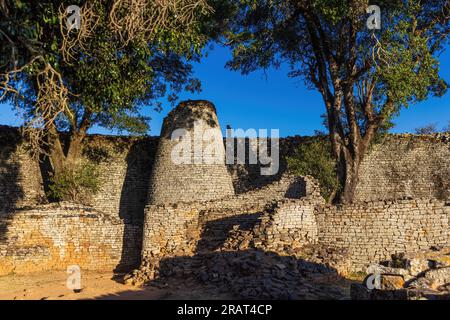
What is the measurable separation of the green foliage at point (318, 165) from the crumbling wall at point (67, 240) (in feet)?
27.9

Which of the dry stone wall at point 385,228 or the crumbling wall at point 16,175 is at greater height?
the crumbling wall at point 16,175

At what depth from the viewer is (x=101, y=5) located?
367 inches

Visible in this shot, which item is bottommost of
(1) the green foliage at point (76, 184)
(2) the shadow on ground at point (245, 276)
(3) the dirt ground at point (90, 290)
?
(3) the dirt ground at point (90, 290)

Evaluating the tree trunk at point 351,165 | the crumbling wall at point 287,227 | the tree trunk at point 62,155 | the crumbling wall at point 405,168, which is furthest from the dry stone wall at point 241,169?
the crumbling wall at point 287,227

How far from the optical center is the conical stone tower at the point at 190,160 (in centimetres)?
1816

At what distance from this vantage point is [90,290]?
10.8 metres

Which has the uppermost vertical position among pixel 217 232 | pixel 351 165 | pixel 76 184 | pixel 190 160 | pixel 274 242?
pixel 190 160

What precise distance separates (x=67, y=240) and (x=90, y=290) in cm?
454

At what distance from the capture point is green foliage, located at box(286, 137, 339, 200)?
20.4 meters

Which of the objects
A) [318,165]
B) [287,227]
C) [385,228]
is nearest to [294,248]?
[287,227]

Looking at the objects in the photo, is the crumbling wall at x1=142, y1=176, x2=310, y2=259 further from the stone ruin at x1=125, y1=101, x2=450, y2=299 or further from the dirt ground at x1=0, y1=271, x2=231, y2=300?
the dirt ground at x1=0, y1=271, x2=231, y2=300

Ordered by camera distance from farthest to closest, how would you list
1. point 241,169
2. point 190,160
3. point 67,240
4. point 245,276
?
point 241,169 → point 190,160 → point 67,240 → point 245,276

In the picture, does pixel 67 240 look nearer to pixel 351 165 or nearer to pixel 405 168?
pixel 351 165

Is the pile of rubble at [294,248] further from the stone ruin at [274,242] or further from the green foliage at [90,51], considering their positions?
the green foliage at [90,51]
